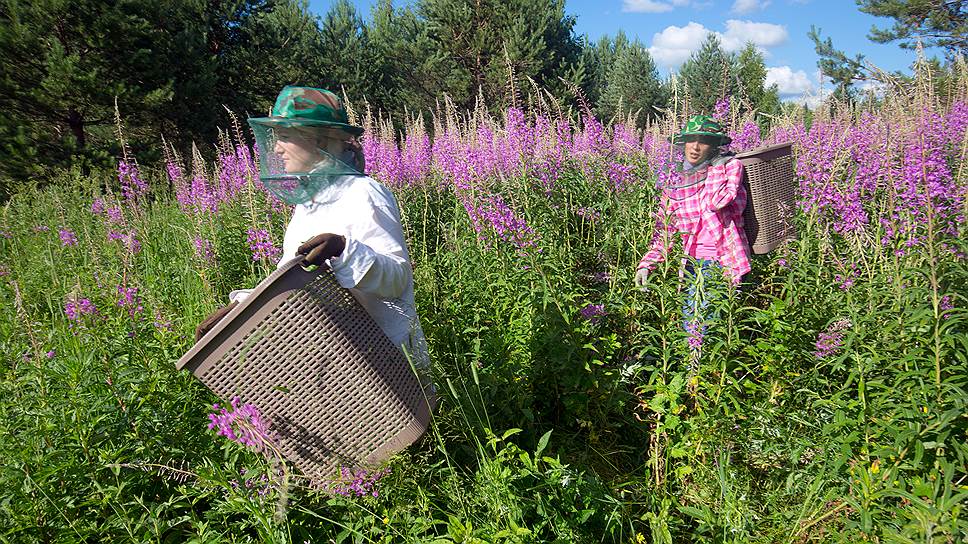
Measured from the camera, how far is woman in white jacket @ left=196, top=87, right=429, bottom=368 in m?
2.08

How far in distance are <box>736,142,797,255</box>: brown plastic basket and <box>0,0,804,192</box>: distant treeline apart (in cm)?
78

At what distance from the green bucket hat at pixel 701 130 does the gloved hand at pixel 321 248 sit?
2684 mm

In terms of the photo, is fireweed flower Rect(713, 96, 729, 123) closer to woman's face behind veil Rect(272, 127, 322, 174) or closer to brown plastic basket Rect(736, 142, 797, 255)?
brown plastic basket Rect(736, 142, 797, 255)

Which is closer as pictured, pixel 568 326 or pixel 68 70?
pixel 568 326

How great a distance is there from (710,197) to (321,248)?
285cm

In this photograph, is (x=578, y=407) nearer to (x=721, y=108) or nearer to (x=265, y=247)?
(x=265, y=247)

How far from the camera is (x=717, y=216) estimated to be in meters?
3.57

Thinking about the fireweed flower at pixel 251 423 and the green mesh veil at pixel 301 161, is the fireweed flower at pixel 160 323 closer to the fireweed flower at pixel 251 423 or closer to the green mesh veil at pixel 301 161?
the green mesh veil at pixel 301 161

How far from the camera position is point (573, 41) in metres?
26.3

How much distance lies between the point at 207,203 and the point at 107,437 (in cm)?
332

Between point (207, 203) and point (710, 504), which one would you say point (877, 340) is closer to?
point (710, 504)

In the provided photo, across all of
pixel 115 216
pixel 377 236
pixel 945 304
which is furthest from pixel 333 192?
pixel 115 216

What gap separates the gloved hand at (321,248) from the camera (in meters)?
1.57

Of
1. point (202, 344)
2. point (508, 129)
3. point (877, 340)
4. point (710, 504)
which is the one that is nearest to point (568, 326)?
point (710, 504)
